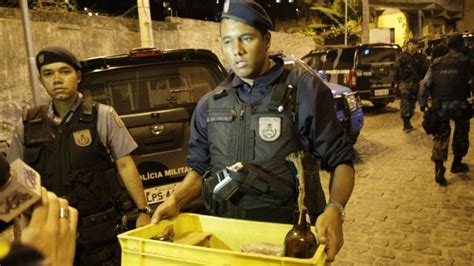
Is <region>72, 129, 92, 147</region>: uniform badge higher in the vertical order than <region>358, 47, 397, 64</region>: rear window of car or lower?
lower

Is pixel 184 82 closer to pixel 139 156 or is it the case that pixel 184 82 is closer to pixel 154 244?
pixel 139 156

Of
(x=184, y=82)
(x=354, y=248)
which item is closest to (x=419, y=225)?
(x=354, y=248)

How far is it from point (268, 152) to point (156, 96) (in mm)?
2325

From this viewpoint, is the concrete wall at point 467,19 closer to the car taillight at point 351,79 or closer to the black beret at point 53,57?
the car taillight at point 351,79

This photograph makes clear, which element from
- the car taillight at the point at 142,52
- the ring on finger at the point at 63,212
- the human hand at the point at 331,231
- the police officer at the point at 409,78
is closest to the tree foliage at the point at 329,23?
the police officer at the point at 409,78

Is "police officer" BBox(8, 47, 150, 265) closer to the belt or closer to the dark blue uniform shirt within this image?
the belt

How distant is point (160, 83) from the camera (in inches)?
164

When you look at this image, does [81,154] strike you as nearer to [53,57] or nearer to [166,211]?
[53,57]

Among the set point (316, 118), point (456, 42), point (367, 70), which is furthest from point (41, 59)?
point (367, 70)

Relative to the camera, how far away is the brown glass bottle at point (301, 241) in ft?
5.25

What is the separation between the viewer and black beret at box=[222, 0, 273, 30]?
82.2 inches

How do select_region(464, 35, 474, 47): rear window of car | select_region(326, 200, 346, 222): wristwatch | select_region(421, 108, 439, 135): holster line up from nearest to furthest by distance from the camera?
select_region(326, 200, 346, 222): wristwatch → select_region(421, 108, 439, 135): holster → select_region(464, 35, 474, 47): rear window of car

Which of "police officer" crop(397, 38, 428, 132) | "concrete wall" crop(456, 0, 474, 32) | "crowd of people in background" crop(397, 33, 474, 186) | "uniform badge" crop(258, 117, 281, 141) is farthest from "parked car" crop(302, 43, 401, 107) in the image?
"concrete wall" crop(456, 0, 474, 32)

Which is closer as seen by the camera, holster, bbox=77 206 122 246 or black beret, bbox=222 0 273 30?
black beret, bbox=222 0 273 30
